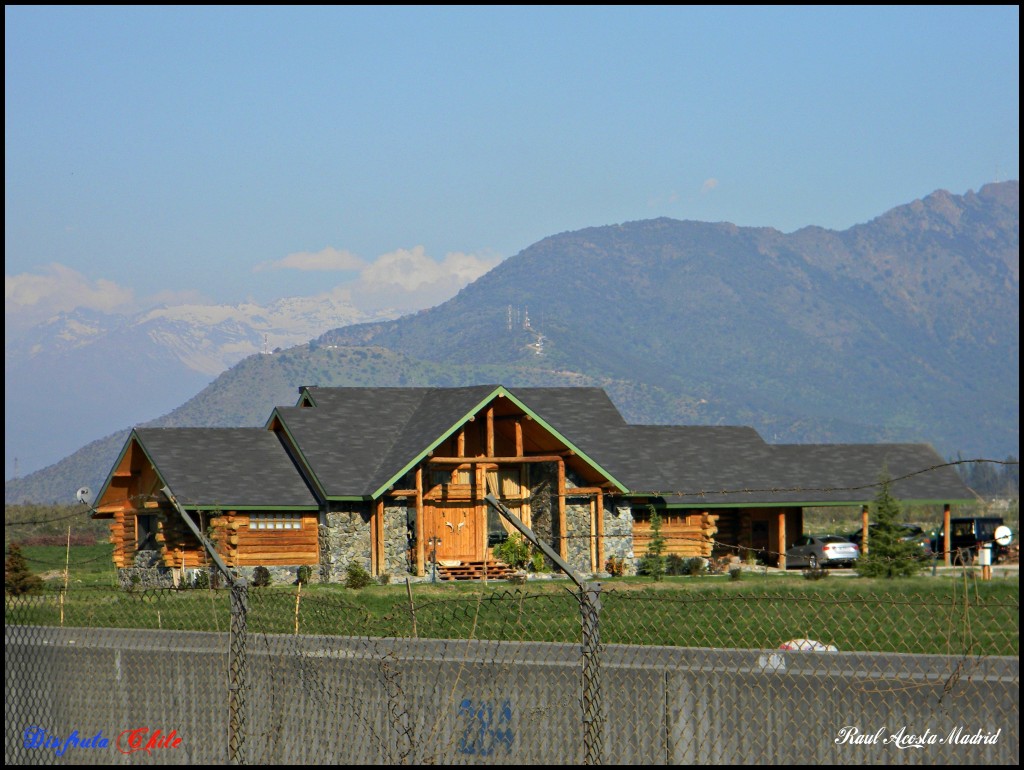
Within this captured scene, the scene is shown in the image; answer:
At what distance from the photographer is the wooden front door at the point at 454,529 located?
4488 centimetres

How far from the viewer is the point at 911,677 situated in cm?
1039

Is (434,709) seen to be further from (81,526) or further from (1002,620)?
(81,526)

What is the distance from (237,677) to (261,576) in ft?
100

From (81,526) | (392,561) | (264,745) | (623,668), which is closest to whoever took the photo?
(623,668)

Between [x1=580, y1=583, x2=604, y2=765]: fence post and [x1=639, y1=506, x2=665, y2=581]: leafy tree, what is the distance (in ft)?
109

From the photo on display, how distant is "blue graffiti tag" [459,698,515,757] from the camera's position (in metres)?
11.6

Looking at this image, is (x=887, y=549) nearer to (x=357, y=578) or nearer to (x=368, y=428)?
(x=357, y=578)

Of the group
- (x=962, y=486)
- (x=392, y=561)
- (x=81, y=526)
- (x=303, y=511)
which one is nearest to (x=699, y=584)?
(x=392, y=561)

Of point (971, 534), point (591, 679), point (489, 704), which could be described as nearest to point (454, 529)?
point (971, 534)

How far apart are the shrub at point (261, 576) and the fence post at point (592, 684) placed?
105 ft

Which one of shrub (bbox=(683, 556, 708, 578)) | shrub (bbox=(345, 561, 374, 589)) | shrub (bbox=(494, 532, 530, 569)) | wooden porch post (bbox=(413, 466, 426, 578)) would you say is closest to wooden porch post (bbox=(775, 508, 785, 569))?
shrub (bbox=(683, 556, 708, 578))

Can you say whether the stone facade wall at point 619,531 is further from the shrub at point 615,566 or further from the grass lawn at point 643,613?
the grass lawn at point 643,613

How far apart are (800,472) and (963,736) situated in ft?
136

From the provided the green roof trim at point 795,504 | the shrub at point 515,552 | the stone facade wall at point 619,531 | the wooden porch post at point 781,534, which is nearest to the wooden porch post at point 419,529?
the shrub at point 515,552
